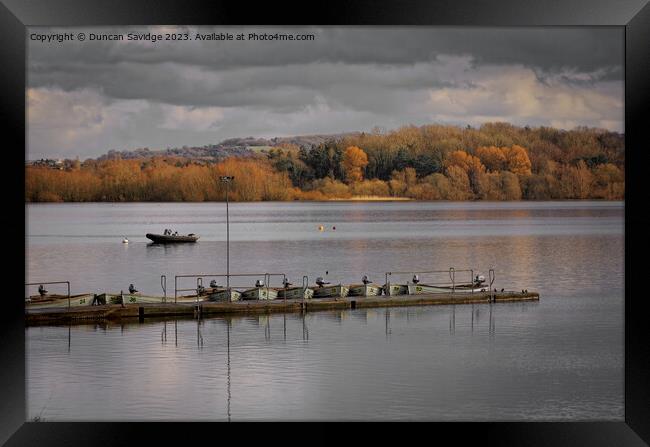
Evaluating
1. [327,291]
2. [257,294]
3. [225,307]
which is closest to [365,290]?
[327,291]

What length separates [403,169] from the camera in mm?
98625

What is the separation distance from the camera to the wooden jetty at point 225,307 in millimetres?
27906

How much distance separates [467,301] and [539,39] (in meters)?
63.1

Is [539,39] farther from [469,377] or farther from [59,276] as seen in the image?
[469,377]

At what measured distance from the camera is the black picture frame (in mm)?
9281

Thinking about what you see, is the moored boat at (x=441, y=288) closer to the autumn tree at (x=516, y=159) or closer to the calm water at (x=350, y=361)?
the calm water at (x=350, y=361)

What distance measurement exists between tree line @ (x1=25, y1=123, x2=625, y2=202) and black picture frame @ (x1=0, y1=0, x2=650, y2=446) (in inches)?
3014

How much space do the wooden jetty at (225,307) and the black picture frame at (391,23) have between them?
18305 millimetres

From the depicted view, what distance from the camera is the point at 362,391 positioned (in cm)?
1948

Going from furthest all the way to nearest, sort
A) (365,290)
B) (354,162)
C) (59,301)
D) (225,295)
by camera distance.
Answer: (354,162) → (365,290) → (225,295) → (59,301)

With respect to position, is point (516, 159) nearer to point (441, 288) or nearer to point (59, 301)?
point (441, 288)

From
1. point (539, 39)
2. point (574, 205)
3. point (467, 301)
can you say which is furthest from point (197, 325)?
point (574, 205)

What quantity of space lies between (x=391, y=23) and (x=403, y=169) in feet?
294

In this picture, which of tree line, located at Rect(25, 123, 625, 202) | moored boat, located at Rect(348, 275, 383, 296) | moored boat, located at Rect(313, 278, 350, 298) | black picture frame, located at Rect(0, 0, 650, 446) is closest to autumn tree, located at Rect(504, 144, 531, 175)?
tree line, located at Rect(25, 123, 625, 202)
